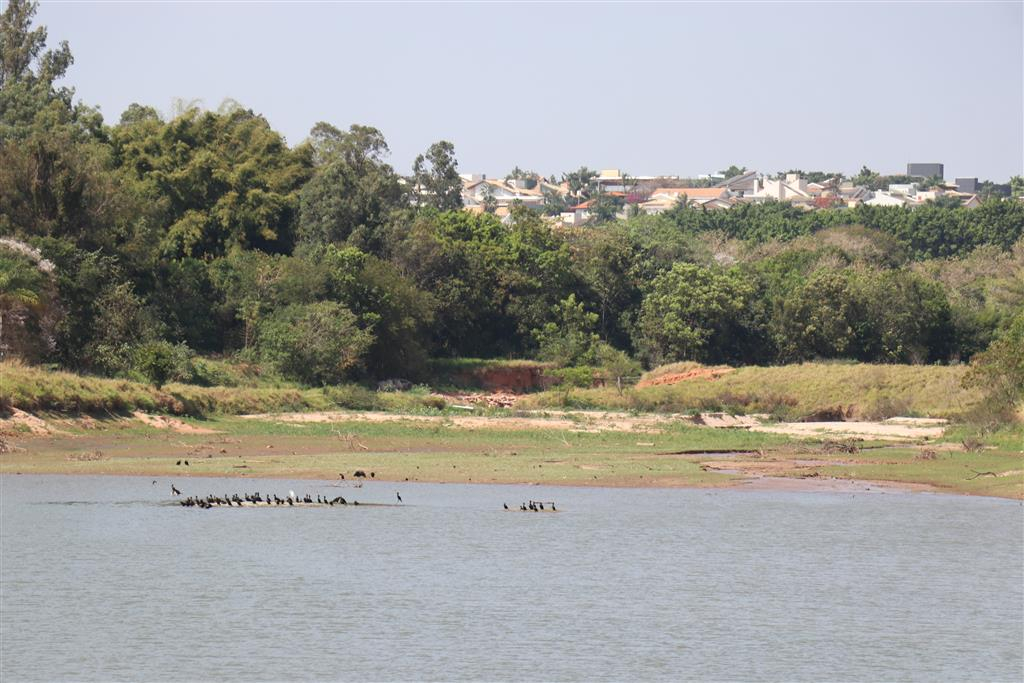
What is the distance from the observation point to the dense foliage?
5575cm

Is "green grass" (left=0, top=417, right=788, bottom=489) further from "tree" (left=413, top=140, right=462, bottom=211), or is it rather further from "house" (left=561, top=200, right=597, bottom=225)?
"house" (left=561, top=200, right=597, bottom=225)

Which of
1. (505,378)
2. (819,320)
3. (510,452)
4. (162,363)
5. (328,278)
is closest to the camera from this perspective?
(510,452)

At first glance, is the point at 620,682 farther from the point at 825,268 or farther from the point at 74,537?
the point at 825,268

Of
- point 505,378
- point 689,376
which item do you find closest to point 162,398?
point 505,378

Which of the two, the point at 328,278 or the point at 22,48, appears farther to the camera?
the point at 22,48

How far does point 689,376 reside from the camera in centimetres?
6538

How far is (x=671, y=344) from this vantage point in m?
72.9

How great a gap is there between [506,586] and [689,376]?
39.7m


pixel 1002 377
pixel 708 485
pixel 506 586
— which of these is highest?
pixel 1002 377

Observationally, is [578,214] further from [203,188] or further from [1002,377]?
[1002,377]

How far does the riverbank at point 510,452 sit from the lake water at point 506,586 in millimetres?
2130

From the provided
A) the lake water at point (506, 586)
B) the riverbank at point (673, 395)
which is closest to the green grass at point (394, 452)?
the riverbank at point (673, 395)

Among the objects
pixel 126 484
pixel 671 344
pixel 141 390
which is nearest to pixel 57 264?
pixel 141 390

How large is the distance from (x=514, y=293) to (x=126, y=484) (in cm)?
3977
